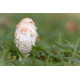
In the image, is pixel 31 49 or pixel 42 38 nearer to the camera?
pixel 31 49

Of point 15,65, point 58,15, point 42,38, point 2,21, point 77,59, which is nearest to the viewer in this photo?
point 15,65

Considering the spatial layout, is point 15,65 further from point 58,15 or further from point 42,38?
point 58,15

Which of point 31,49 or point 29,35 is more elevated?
point 29,35

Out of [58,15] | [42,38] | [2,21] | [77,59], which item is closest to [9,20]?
[2,21]

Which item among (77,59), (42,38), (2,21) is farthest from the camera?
(2,21)

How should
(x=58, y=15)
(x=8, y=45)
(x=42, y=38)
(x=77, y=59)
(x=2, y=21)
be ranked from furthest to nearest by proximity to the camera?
1. (x=58, y=15)
2. (x=2, y=21)
3. (x=42, y=38)
4. (x=8, y=45)
5. (x=77, y=59)

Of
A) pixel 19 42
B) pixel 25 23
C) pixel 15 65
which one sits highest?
pixel 25 23

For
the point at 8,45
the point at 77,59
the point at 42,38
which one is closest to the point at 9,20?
the point at 42,38

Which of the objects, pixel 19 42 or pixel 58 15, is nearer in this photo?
pixel 19 42

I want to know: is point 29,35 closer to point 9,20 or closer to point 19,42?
point 19,42
